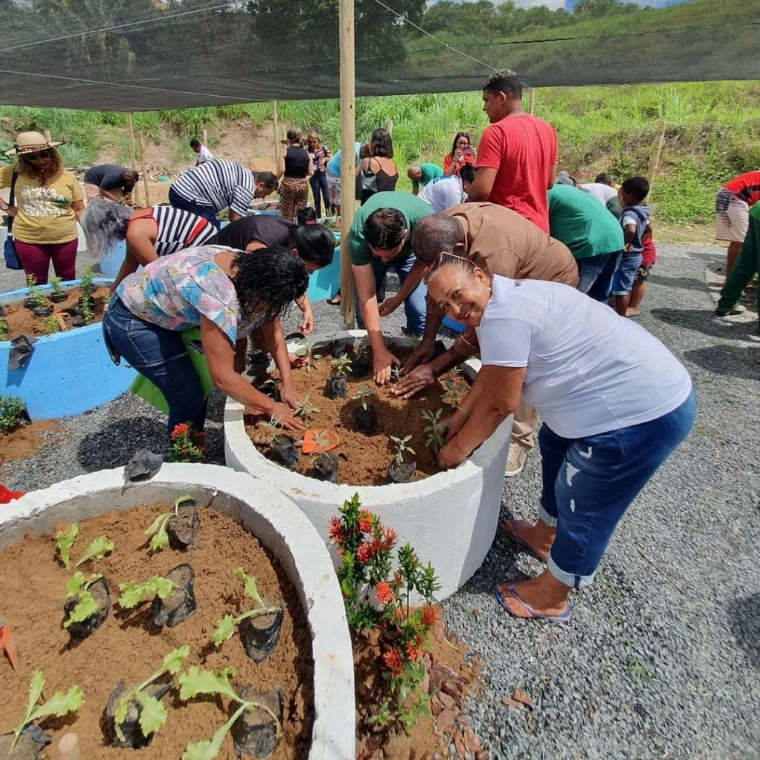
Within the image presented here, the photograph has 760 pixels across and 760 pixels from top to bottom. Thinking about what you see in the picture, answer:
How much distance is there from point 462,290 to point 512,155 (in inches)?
73.2

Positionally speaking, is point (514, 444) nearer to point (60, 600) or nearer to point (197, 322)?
point (197, 322)

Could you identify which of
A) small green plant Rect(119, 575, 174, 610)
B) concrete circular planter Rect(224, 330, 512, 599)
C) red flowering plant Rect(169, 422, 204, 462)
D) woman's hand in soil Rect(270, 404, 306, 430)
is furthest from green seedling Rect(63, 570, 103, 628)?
woman's hand in soil Rect(270, 404, 306, 430)

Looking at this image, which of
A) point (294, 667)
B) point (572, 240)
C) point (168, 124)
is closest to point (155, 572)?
point (294, 667)

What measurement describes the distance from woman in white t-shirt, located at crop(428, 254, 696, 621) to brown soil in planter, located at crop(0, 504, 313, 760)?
3.32 feet

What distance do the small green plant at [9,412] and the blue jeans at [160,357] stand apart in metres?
1.41

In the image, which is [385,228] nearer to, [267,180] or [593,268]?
[593,268]

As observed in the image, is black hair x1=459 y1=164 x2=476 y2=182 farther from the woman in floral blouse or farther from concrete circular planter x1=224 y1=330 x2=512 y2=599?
concrete circular planter x1=224 y1=330 x2=512 y2=599

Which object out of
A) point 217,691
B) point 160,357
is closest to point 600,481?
point 217,691

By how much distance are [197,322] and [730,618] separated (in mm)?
2881

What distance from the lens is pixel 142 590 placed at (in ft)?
4.75

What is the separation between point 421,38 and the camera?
15.1ft

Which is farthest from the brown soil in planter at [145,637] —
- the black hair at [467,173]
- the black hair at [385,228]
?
the black hair at [467,173]

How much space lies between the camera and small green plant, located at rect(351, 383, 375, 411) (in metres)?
2.59

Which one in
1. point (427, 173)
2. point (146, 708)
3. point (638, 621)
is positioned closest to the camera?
point (146, 708)
